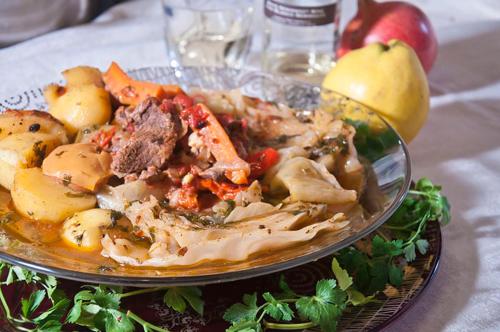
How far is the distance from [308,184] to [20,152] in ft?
1.93

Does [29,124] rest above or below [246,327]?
above

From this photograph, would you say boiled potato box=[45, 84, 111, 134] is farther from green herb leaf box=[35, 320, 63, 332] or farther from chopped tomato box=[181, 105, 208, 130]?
green herb leaf box=[35, 320, 63, 332]

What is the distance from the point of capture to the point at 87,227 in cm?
131

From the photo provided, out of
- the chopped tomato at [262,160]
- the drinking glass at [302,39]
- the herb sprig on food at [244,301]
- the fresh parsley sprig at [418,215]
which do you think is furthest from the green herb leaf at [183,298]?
the drinking glass at [302,39]

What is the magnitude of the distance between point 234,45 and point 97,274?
1.41m

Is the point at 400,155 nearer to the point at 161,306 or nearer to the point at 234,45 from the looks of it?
the point at 161,306

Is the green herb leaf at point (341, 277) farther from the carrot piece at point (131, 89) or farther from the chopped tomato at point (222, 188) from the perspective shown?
the carrot piece at point (131, 89)

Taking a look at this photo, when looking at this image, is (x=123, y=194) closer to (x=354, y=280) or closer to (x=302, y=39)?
(x=354, y=280)

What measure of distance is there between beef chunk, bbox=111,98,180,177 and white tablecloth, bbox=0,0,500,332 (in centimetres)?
57

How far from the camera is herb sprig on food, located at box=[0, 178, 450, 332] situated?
1199 mm

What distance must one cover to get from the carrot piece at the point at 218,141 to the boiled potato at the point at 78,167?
0.20m

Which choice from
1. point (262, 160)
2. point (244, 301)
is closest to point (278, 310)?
point (244, 301)

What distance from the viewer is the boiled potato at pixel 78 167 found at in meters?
1.40

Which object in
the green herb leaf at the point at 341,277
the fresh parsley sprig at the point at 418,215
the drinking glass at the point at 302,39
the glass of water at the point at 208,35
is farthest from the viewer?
the glass of water at the point at 208,35
